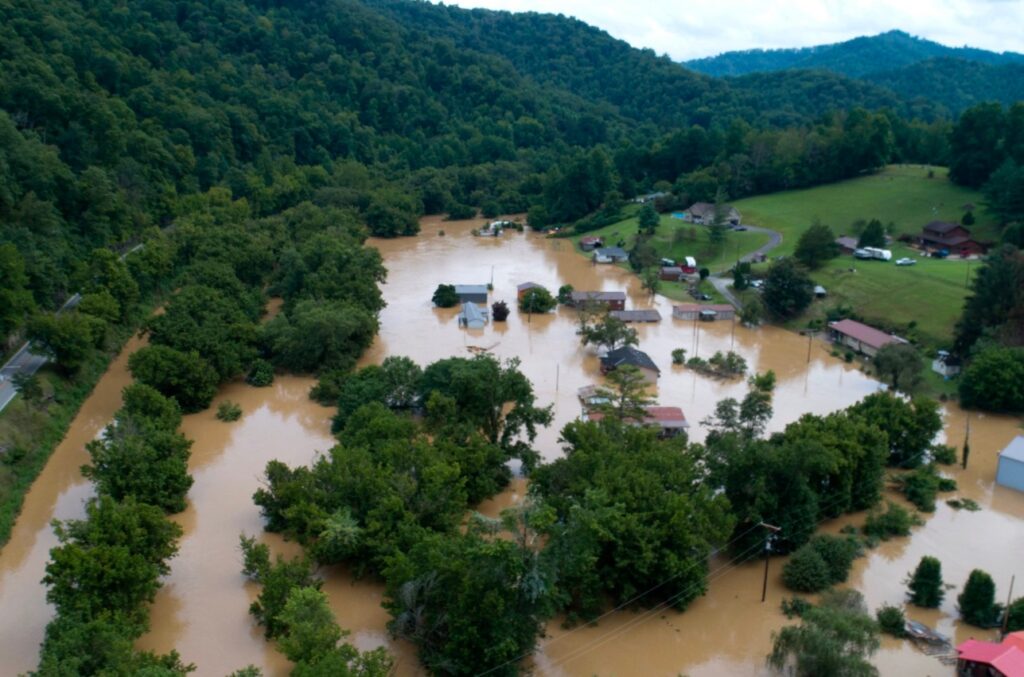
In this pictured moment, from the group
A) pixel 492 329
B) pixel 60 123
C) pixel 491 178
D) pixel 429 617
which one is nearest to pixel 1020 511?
pixel 429 617

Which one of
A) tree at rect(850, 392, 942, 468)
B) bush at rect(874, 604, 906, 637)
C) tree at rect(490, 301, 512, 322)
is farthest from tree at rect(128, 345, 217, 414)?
bush at rect(874, 604, 906, 637)

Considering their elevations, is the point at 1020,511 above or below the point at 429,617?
below

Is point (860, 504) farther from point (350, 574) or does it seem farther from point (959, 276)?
point (959, 276)

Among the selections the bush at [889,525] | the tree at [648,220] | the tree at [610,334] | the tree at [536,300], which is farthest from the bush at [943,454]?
the tree at [648,220]

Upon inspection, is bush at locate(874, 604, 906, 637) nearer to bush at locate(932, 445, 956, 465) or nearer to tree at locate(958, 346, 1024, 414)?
bush at locate(932, 445, 956, 465)

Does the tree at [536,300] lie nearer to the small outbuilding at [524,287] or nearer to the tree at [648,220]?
the small outbuilding at [524,287]

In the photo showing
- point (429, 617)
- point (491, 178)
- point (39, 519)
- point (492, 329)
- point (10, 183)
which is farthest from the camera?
point (491, 178)
